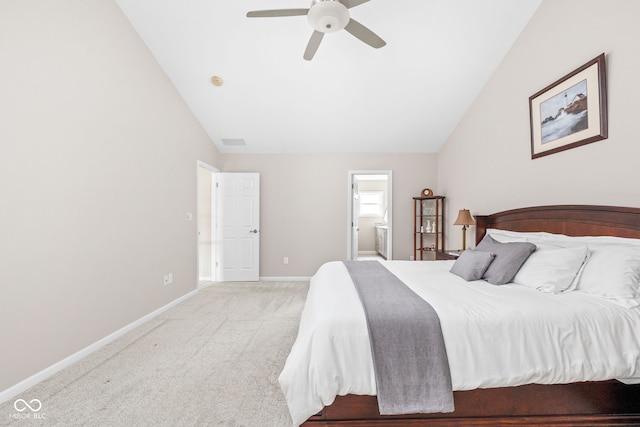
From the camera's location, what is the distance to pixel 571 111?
2.48 m

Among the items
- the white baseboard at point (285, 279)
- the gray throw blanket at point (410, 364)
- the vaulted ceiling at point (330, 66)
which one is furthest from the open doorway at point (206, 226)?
the gray throw blanket at point (410, 364)

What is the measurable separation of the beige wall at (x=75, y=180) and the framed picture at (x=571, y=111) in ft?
13.4

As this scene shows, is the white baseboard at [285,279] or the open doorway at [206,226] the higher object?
the open doorway at [206,226]

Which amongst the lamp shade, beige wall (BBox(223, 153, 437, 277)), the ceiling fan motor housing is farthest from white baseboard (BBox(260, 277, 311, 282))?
the ceiling fan motor housing

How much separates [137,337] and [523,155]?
14.2 ft

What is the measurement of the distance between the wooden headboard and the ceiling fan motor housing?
233cm

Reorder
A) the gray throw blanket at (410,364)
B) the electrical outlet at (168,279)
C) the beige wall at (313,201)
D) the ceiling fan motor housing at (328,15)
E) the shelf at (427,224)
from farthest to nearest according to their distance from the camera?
1. the beige wall at (313,201)
2. the shelf at (427,224)
3. the electrical outlet at (168,279)
4. the ceiling fan motor housing at (328,15)
5. the gray throw blanket at (410,364)

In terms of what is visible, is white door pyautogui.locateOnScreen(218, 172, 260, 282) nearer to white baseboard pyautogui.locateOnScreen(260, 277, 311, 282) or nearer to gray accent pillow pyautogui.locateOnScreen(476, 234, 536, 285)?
white baseboard pyautogui.locateOnScreen(260, 277, 311, 282)

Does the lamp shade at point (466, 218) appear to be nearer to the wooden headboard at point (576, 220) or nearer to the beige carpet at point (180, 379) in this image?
the wooden headboard at point (576, 220)

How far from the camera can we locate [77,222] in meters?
2.40

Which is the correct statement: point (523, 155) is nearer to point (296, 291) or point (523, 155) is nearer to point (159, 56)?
point (296, 291)

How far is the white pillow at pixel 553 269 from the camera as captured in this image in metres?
1.90

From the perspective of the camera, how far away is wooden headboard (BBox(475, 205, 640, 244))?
198 cm

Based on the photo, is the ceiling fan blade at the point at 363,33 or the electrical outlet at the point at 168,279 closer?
the ceiling fan blade at the point at 363,33
